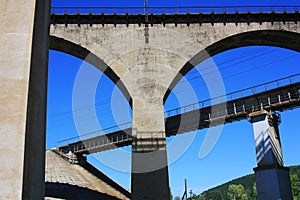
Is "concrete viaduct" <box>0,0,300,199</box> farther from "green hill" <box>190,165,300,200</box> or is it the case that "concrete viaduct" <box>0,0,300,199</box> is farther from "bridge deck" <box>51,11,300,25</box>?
"green hill" <box>190,165,300,200</box>

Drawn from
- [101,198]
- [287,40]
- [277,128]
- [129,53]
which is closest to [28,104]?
[129,53]

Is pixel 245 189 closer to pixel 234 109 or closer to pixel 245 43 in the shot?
pixel 234 109

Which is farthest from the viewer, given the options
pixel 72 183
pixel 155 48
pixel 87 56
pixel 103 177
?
pixel 103 177

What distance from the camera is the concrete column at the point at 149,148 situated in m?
13.0

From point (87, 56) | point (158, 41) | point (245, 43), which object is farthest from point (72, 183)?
point (245, 43)

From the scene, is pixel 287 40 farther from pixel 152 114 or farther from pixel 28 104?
pixel 28 104

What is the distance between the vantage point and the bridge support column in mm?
17094

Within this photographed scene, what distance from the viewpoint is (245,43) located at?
16.5 metres

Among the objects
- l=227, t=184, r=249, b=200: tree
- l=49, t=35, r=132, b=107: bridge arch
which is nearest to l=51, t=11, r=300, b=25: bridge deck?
l=49, t=35, r=132, b=107: bridge arch

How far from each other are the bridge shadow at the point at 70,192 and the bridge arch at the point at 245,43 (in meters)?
15.4

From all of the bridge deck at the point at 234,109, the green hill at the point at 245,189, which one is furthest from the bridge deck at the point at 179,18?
the green hill at the point at 245,189

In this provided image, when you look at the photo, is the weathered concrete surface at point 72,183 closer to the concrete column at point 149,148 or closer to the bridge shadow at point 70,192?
the bridge shadow at point 70,192

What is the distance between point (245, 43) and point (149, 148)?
279 inches

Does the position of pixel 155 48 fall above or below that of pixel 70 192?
above
